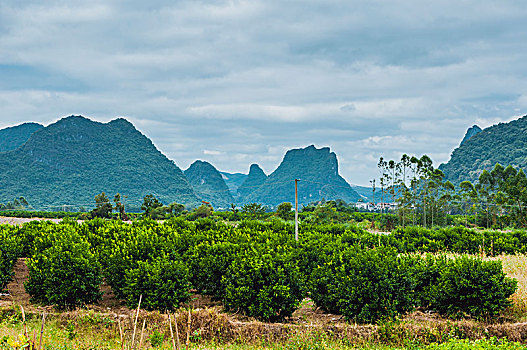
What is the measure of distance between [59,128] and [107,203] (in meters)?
61.0

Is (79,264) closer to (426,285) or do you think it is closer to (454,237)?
(426,285)

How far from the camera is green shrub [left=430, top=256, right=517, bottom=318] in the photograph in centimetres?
558

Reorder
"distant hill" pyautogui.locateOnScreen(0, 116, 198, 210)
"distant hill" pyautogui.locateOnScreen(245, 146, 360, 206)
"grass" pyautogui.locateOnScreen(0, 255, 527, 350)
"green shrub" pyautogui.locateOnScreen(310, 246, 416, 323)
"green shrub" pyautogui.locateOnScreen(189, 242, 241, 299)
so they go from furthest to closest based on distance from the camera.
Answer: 1. "distant hill" pyautogui.locateOnScreen(245, 146, 360, 206)
2. "distant hill" pyautogui.locateOnScreen(0, 116, 198, 210)
3. "green shrub" pyautogui.locateOnScreen(189, 242, 241, 299)
4. "green shrub" pyautogui.locateOnScreen(310, 246, 416, 323)
5. "grass" pyautogui.locateOnScreen(0, 255, 527, 350)

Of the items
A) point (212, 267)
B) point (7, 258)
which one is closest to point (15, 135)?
point (7, 258)

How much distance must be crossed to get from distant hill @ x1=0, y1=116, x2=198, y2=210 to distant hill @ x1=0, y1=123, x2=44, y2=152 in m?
27.6

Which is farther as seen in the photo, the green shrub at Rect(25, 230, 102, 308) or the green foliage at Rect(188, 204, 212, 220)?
the green foliage at Rect(188, 204, 212, 220)

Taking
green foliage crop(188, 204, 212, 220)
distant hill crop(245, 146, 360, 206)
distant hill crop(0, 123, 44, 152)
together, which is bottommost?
green foliage crop(188, 204, 212, 220)

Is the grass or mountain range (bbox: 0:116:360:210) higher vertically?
mountain range (bbox: 0:116:360:210)

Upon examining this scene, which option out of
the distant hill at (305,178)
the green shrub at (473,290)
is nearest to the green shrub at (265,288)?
the green shrub at (473,290)

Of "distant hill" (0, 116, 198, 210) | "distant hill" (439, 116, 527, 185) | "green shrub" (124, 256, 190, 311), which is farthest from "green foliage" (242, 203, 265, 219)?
"distant hill" (0, 116, 198, 210)

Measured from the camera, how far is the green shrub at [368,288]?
5.52 metres

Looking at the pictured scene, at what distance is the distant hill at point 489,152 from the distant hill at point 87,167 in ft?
121

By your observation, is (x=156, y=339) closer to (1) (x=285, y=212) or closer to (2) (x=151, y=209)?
(1) (x=285, y=212)

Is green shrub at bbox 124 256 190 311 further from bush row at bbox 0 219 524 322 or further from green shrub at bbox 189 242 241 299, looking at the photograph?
green shrub at bbox 189 242 241 299
